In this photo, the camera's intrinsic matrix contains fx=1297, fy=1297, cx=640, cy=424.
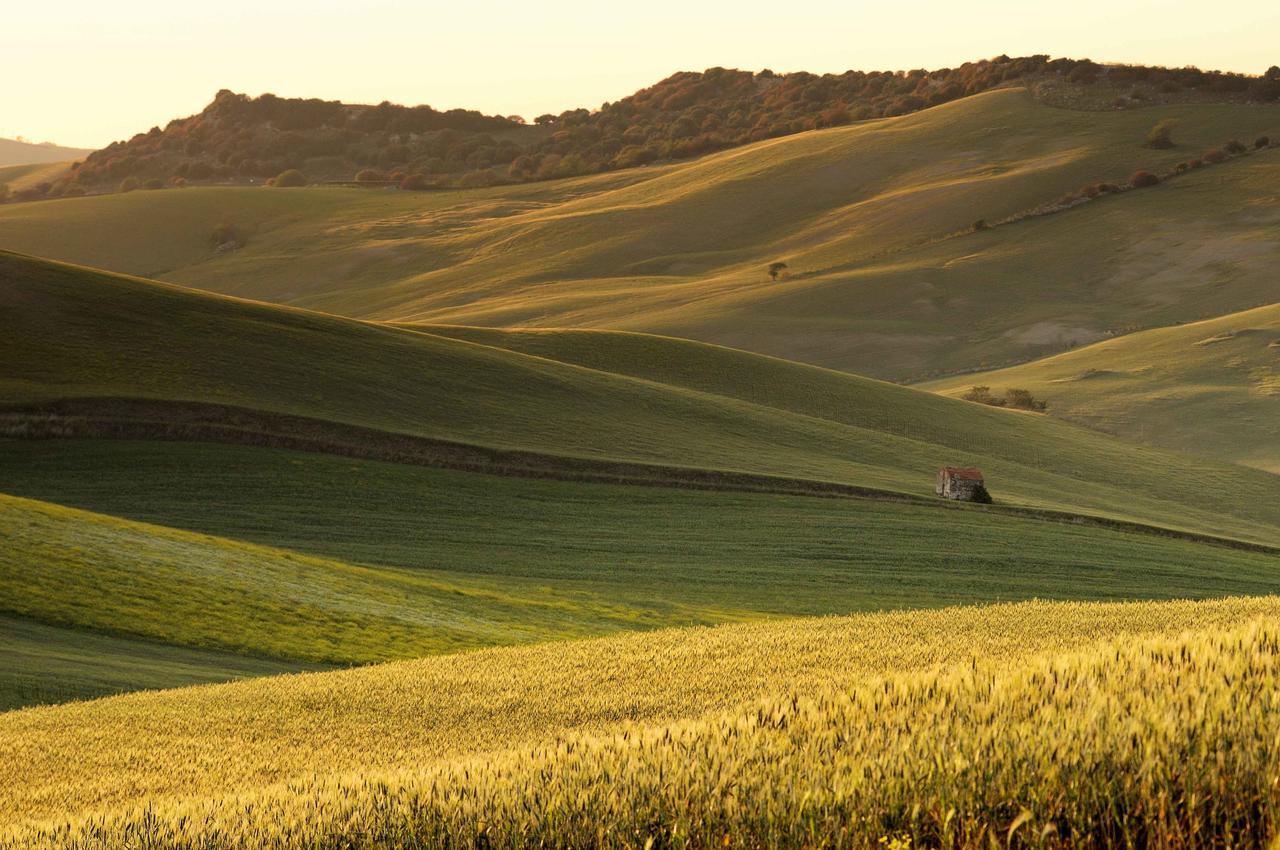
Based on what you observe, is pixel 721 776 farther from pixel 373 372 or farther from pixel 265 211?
pixel 265 211

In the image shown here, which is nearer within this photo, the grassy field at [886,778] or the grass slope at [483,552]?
the grassy field at [886,778]

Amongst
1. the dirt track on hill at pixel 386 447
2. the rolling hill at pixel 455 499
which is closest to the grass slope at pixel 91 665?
the rolling hill at pixel 455 499

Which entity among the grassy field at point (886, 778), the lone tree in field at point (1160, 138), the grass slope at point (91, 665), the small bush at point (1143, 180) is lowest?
the grass slope at point (91, 665)

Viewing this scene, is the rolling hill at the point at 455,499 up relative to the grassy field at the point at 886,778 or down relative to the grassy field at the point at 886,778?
down

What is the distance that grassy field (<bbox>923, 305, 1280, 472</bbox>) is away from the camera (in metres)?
87.4

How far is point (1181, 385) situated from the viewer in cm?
9706

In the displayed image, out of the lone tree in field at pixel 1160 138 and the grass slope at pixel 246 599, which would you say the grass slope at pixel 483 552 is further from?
the lone tree in field at pixel 1160 138

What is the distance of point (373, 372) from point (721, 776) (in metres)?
54.4

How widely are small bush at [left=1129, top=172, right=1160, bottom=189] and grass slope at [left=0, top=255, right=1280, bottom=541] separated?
94.4m

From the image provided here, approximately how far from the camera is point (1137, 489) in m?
64.9

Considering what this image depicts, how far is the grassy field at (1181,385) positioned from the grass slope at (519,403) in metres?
14.4

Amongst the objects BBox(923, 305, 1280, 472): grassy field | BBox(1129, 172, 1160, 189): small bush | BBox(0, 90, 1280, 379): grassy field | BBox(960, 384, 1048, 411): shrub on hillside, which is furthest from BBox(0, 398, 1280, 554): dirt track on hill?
BBox(1129, 172, 1160, 189): small bush

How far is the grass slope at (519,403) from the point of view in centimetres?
5178

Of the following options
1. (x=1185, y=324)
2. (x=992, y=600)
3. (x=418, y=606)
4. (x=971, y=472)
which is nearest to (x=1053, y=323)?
(x=1185, y=324)
